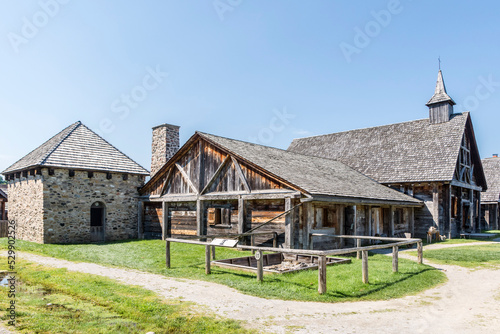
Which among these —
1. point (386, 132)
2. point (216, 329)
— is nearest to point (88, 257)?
point (216, 329)

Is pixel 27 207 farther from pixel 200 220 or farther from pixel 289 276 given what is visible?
pixel 289 276

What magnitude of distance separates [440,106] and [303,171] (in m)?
14.8

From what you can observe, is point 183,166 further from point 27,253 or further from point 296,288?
point 296,288

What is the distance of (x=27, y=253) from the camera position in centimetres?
1565

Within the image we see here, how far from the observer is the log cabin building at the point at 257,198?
49.8 ft

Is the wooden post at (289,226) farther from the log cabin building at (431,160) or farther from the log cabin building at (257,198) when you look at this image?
the log cabin building at (431,160)

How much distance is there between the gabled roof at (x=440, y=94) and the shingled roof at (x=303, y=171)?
8764 mm

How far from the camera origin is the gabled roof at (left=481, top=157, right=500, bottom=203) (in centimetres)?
3393

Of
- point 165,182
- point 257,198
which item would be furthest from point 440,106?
point 165,182

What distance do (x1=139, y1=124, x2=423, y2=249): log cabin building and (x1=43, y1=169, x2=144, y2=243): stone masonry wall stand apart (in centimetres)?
90

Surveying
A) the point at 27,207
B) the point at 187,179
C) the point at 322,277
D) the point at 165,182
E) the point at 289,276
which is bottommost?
the point at 289,276

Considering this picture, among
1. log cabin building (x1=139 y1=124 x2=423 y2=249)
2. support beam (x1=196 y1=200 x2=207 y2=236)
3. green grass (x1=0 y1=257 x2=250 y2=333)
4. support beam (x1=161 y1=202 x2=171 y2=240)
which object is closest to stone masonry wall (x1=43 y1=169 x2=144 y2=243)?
log cabin building (x1=139 y1=124 x2=423 y2=249)

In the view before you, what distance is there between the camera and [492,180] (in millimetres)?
35469

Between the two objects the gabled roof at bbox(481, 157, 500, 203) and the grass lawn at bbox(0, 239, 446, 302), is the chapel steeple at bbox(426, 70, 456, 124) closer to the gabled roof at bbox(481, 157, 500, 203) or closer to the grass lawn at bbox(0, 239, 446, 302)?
the gabled roof at bbox(481, 157, 500, 203)
